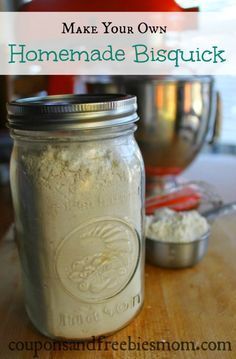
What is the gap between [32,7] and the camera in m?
0.51

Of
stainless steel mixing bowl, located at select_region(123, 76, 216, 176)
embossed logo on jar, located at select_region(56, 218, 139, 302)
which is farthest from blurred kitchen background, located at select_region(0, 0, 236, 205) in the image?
embossed logo on jar, located at select_region(56, 218, 139, 302)

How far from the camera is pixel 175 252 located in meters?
0.47

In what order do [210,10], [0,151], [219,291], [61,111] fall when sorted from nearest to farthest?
[61,111] → [219,291] → [210,10] → [0,151]

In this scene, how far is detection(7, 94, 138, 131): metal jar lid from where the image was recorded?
296mm

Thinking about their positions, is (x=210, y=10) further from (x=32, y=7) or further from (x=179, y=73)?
(x=32, y=7)

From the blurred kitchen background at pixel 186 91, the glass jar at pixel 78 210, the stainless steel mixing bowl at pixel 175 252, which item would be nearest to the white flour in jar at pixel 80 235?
the glass jar at pixel 78 210

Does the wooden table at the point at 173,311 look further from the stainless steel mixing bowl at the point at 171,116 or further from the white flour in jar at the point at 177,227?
the stainless steel mixing bowl at the point at 171,116

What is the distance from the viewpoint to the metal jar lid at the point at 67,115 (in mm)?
296

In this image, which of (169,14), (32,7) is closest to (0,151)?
(32,7)

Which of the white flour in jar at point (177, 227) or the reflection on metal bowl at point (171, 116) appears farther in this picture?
the reflection on metal bowl at point (171, 116)

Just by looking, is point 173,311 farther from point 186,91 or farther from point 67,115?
point 186,91

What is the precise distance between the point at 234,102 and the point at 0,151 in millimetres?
639

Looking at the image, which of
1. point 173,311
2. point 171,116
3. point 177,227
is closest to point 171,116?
point 171,116

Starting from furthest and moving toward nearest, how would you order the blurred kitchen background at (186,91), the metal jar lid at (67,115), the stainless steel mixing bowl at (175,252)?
the blurred kitchen background at (186,91) → the stainless steel mixing bowl at (175,252) → the metal jar lid at (67,115)
